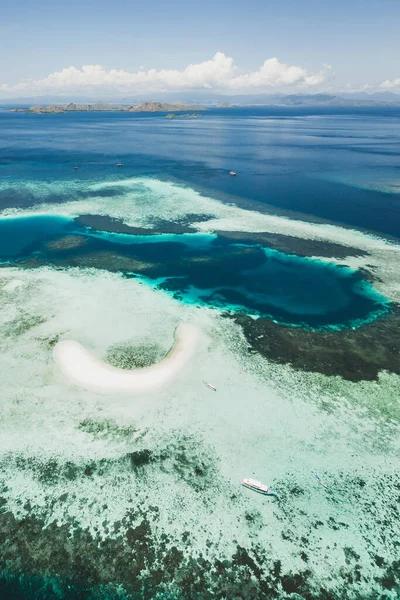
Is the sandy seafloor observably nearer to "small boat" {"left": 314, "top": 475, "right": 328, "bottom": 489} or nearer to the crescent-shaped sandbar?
"small boat" {"left": 314, "top": 475, "right": 328, "bottom": 489}

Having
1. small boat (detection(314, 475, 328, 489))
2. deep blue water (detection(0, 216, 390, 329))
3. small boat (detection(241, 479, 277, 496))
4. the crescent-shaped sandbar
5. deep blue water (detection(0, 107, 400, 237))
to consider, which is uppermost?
deep blue water (detection(0, 107, 400, 237))

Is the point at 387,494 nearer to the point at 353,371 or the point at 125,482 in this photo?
the point at 353,371

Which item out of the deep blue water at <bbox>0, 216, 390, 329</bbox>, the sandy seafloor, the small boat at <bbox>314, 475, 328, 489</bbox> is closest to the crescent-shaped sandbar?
the sandy seafloor

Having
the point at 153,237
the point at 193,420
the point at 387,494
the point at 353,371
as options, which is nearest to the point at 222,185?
the point at 153,237

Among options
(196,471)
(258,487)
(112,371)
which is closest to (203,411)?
(196,471)

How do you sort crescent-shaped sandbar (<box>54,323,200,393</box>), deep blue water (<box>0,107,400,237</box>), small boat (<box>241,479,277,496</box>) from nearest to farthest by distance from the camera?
small boat (<box>241,479,277,496</box>), crescent-shaped sandbar (<box>54,323,200,393</box>), deep blue water (<box>0,107,400,237</box>)

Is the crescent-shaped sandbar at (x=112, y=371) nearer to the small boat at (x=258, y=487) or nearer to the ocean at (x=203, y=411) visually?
the ocean at (x=203, y=411)

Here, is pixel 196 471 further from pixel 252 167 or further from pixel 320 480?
pixel 252 167
